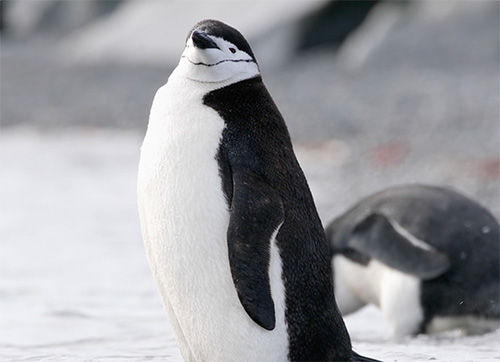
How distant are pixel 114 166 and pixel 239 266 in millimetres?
7723

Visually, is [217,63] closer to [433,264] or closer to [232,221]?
[232,221]

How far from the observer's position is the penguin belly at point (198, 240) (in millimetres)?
2809

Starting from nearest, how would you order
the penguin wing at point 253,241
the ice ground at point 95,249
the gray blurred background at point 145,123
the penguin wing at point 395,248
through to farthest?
the penguin wing at point 253,241
the ice ground at point 95,249
the penguin wing at point 395,248
the gray blurred background at point 145,123

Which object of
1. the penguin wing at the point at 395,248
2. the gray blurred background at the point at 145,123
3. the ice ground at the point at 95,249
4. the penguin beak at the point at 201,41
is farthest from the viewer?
the gray blurred background at the point at 145,123

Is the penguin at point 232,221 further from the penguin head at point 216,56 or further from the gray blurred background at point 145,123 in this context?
the gray blurred background at point 145,123

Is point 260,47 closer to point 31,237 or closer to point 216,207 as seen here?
point 31,237

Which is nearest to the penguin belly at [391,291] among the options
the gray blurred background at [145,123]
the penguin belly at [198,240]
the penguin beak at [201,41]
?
the gray blurred background at [145,123]

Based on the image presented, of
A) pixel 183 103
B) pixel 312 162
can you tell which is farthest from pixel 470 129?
pixel 183 103

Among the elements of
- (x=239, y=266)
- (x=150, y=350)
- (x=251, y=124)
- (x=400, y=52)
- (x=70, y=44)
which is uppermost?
(x=70, y=44)

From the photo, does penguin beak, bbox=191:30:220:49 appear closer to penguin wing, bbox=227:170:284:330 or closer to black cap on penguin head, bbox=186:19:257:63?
→ black cap on penguin head, bbox=186:19:257:63

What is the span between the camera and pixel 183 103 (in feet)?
9.56

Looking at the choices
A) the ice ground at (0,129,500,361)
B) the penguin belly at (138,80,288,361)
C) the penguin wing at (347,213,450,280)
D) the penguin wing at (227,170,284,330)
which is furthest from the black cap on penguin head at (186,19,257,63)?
the penguin wing at (347,213,450,280)

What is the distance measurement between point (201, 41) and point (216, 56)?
0.18 ft

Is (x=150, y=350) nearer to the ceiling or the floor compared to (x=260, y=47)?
nearer to the floor
